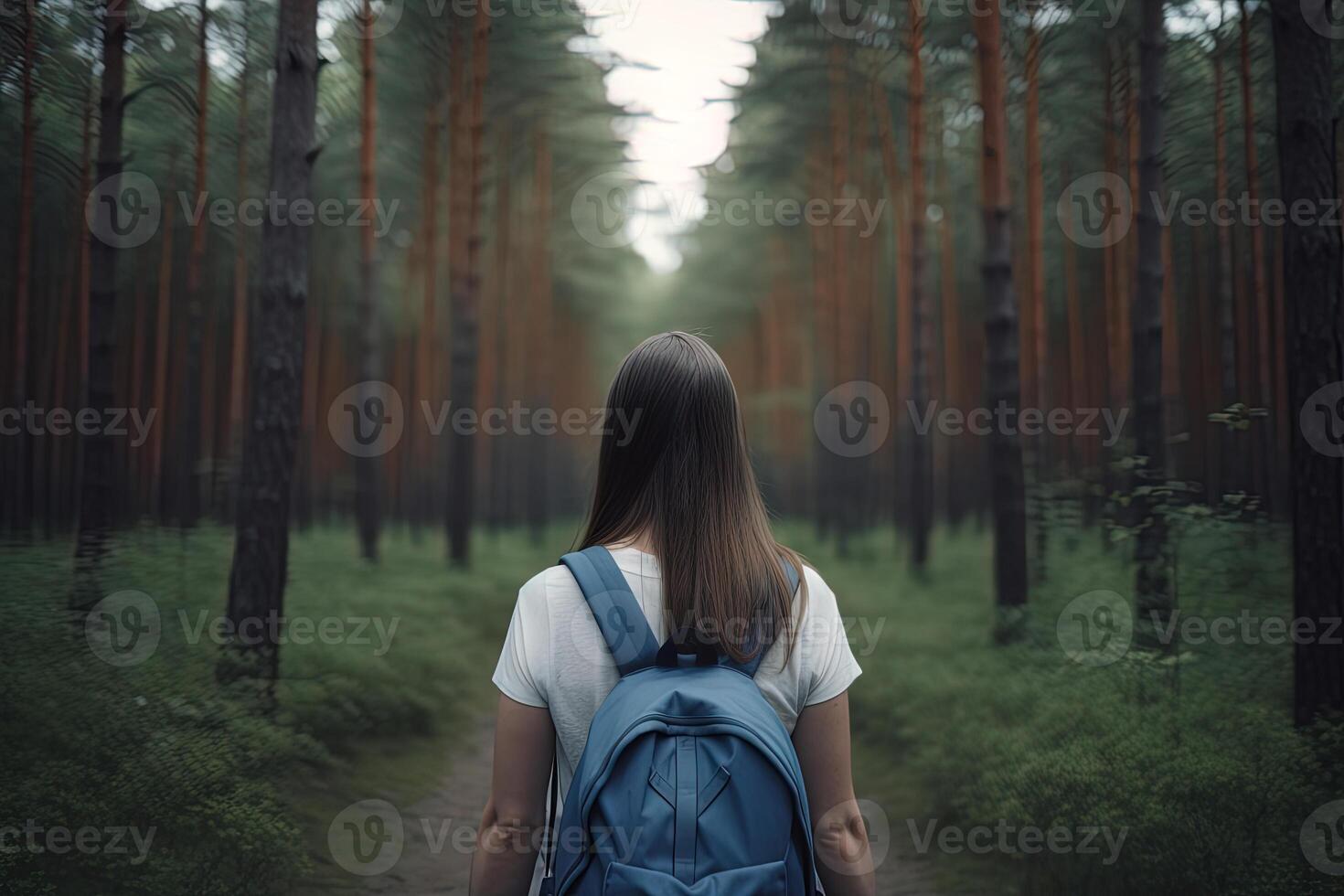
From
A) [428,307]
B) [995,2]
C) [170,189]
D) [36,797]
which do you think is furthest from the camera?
[428,307]

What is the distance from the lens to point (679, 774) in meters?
1.77

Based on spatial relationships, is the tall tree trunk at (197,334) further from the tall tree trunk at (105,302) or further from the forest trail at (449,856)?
the forest trail at (449,856)

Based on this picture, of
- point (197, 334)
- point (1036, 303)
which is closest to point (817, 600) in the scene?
point (197, 334)

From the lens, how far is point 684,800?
1.77 meters

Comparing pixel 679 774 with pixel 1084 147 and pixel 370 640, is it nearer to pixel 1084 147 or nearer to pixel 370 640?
pixel 370 640

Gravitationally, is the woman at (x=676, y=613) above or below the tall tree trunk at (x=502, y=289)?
below

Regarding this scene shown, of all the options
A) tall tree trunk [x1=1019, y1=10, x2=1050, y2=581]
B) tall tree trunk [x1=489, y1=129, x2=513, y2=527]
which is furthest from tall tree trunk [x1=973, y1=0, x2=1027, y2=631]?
tall tree trunk [x1=489, y1=129, x2=513, y2=527]

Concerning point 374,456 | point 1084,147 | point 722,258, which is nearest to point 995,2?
point 1084,147

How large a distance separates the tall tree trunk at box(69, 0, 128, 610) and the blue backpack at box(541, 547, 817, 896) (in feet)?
16.2

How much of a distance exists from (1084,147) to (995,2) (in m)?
1.77

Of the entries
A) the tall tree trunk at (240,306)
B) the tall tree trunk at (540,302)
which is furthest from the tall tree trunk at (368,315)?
the tall tree trunk at (540,302)

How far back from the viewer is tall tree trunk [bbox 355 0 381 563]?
12.3 m

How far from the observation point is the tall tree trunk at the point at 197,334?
670 centimetres

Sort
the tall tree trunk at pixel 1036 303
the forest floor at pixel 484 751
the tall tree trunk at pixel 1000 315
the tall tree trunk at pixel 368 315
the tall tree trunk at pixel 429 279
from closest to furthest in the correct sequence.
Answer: the forest floor at pixel 484 751 → the tall tree trunk at pixel 1000 315 → the tall tree trunk at pixel 1036 303 → the tall tree trunk at pixel 368 315 → the tall tree trunk at pixel 429 279
